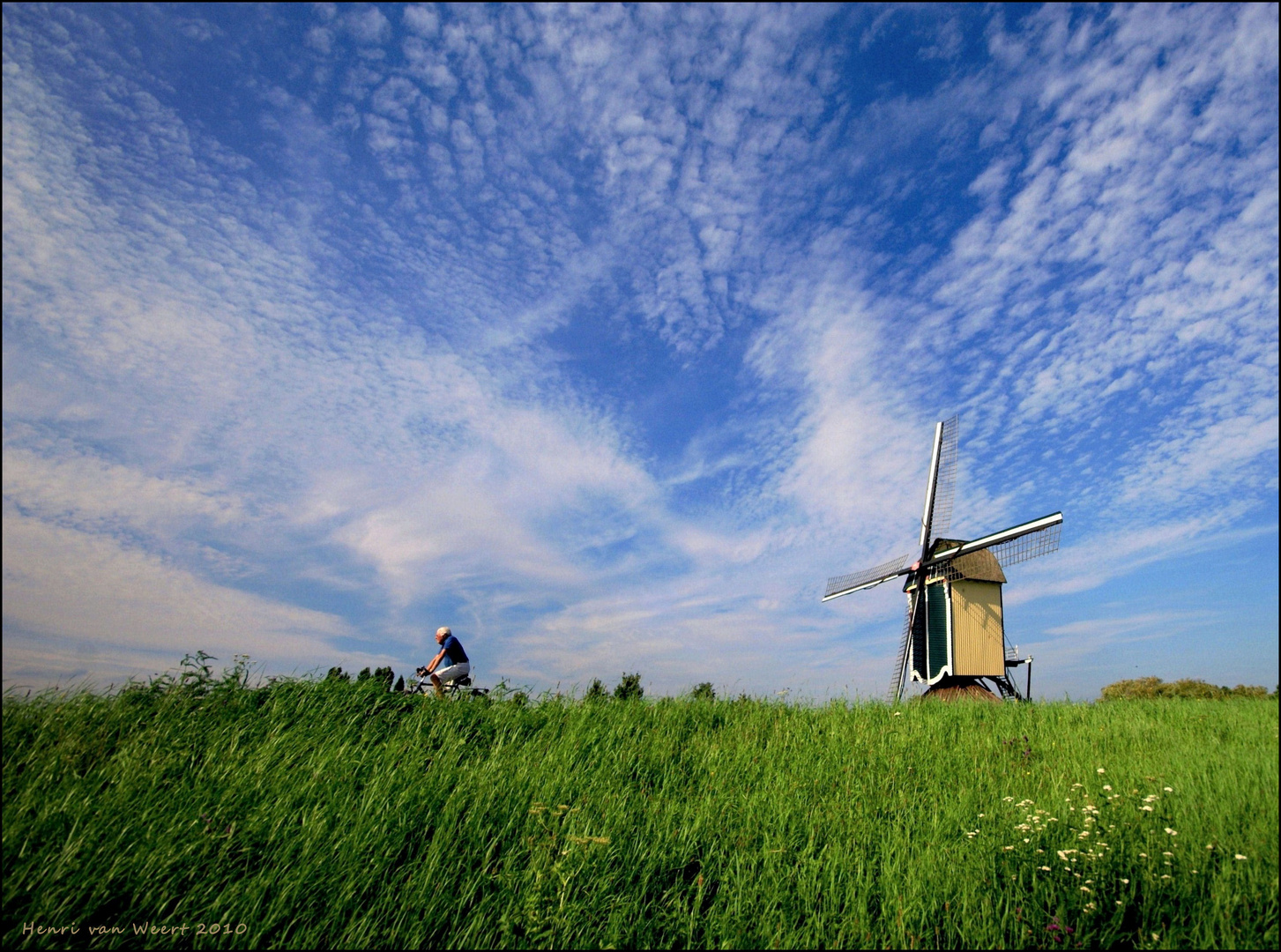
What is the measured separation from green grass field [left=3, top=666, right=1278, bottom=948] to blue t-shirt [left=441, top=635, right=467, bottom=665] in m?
3.74

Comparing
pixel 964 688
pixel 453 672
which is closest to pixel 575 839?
pixel 453 672

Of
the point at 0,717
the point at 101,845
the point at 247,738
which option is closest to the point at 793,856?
the point at 101,845

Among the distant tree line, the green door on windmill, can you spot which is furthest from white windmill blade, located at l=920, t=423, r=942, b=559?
the distant tree line

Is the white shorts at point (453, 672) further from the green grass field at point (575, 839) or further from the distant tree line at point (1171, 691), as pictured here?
the distant tree line at point (1171, 691)

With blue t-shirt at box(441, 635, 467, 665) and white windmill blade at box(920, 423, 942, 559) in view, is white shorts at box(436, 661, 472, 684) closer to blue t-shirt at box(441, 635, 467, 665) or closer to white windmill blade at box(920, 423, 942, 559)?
blue t-shirt at box(441, 635, 467, 665)

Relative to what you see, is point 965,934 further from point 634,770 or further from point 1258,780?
point 634,770

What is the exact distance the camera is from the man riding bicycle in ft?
37.7

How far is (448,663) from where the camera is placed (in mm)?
11844

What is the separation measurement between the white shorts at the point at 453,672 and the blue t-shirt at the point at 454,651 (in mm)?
96

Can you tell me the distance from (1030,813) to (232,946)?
700 centimetres

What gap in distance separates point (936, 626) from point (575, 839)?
66.9 feet

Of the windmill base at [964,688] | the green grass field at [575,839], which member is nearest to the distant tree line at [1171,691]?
the green grass field at [575,839]

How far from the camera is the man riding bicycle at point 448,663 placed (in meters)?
11.5

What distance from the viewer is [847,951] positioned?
14.4 feet
